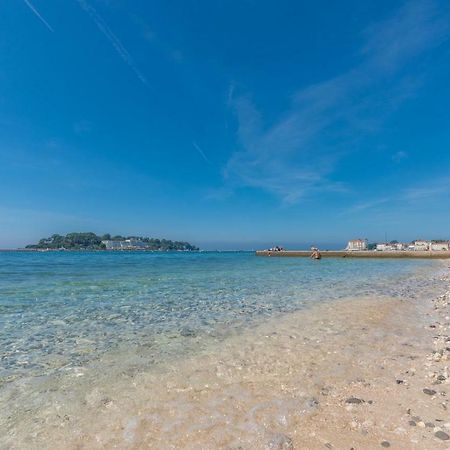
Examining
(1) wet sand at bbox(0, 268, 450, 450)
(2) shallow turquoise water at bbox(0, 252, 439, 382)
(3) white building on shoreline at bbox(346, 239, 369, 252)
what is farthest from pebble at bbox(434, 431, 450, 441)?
(3) white building on shoreline at bbox(346, 239, 369, 252)

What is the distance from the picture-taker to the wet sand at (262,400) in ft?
12.6

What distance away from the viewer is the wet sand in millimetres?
3832

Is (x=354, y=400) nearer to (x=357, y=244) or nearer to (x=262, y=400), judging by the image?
(x=262, y=400)

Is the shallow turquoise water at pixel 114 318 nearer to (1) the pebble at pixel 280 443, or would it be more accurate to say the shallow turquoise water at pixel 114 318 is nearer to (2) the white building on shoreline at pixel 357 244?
(1) the pebble at pixel 280 443

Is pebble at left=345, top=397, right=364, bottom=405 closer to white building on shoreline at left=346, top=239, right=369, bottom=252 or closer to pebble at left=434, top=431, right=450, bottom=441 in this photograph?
pebble at left=434, top=431, right=450, bottom=441

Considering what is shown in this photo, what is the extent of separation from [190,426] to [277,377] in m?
2.10

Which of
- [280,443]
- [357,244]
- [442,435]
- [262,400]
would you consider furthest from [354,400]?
[357,244]

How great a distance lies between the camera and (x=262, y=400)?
15.8ft

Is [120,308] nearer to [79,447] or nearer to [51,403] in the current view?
[51,403]

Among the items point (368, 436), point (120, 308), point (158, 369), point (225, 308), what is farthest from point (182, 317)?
point (368, 436)

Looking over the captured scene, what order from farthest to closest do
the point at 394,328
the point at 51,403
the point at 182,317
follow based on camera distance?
1. the point at 182,317
2. the point at 394,328
3. the point at 51,403

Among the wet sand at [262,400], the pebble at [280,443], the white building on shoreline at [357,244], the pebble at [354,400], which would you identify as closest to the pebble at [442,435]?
the wet sand at [262,400]

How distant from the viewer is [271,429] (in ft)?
13.2

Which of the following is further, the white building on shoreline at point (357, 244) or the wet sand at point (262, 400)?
the white building on shoreline at point (357, 244)
